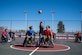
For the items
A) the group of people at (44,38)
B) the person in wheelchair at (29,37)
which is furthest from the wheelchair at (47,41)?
the person in wheelchair at (29,37)

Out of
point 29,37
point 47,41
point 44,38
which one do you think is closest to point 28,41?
point 29,37

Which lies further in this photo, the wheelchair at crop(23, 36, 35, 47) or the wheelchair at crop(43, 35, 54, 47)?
the wheelchair at crop(23, 36, 35, 47)

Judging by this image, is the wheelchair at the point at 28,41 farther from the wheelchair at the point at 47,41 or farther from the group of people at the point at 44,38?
the wheelchair at the point at 47,41

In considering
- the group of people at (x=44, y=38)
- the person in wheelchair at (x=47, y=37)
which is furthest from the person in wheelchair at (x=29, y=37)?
the person in wheelchair at (x=47, y=37)

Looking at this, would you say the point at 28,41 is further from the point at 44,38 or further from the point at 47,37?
the point at 47,37

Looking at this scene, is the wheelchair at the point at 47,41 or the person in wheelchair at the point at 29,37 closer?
the wheelchair at the point at 47,41

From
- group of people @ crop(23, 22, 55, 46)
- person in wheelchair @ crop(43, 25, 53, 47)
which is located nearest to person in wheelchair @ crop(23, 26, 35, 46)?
group of people @ crop(23, 22, 55, 46)

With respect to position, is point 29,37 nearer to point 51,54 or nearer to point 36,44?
point 36,44

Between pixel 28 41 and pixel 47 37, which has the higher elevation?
pixel 47 37

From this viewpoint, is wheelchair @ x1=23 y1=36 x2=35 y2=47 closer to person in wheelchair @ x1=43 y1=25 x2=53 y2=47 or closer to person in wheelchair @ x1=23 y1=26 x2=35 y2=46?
person in wheelchair @ x1=23 y1=26 x2=35 y2=46

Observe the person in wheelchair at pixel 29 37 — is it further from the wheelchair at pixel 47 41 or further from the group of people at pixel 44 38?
the wheelchair at pixel 47 41

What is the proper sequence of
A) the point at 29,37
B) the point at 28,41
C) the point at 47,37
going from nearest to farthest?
the point at 47,37
the point at 29,37
the point at 28,41

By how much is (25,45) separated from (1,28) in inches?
645

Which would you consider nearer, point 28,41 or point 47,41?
point 47,41
